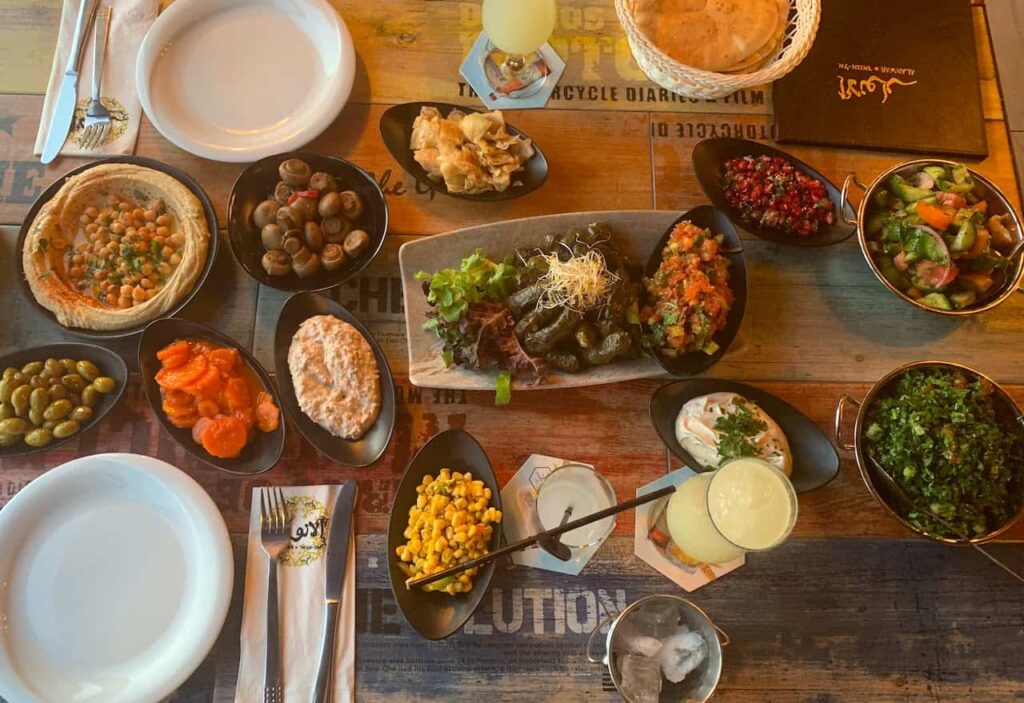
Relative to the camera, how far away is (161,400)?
218cm

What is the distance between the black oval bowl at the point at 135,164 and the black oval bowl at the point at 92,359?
53 millimetres

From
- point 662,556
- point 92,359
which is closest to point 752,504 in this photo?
point 662,556

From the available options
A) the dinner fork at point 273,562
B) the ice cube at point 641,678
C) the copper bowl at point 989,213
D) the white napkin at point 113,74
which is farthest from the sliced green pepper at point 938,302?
the white napkin at point 113,74

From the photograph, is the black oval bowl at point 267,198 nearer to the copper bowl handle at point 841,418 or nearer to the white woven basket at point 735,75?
the white woven basket at point 735,75

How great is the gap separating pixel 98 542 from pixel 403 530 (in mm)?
1011

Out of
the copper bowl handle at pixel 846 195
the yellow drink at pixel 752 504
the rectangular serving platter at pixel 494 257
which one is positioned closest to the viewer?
the yellow drink at pixel 752 504

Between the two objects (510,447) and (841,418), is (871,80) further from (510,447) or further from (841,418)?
(510,447)

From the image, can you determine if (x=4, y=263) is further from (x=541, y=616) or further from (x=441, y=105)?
(x=541, y=616)

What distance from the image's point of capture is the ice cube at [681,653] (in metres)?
1.92

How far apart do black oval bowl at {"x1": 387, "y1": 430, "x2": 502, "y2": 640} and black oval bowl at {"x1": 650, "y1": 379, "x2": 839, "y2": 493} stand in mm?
643

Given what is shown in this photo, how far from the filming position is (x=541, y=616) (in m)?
2.13

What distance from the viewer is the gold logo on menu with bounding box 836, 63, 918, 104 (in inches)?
105

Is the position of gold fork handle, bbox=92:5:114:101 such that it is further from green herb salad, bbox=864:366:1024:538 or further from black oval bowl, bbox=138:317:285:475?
green herb salad, bbox=864:366:1024:538

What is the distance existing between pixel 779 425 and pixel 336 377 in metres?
1.58
